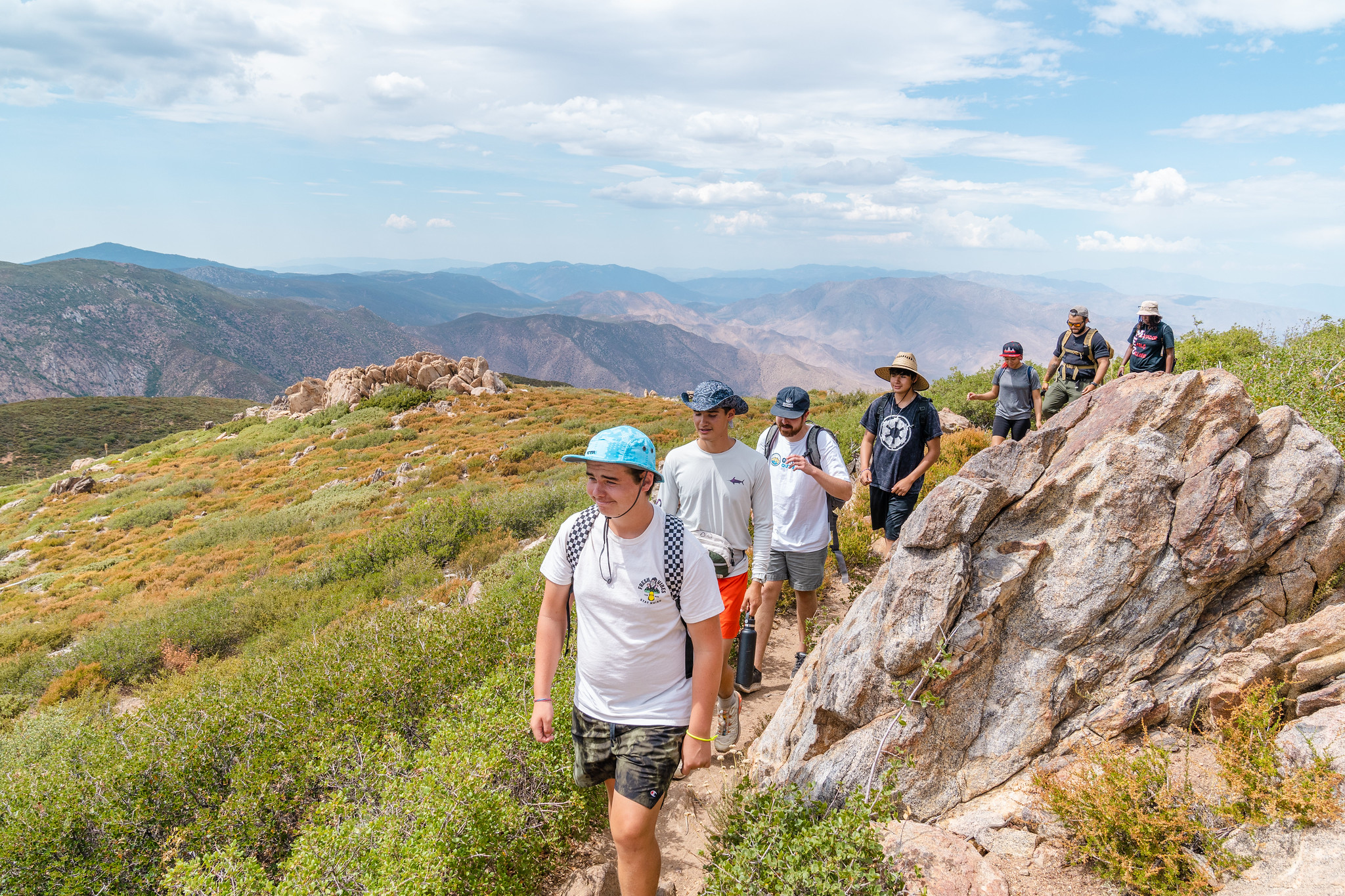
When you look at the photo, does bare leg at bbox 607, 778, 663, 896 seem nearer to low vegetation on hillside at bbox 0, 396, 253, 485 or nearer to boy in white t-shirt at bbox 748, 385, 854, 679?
boy in white t-shirt at bbox 748, 385, 854, 679

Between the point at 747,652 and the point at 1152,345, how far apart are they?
6.69 metres

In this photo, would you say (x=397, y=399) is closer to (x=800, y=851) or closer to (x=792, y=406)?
(x=792, y=406)

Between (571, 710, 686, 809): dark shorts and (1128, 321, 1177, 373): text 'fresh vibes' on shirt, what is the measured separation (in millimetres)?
7777

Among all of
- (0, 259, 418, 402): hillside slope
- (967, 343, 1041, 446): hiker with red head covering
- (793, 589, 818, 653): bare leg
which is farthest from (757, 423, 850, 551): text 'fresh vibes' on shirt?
(0, 259, 418, 402): hillside slope

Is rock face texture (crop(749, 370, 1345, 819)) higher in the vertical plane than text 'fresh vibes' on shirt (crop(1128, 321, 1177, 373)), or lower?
lower

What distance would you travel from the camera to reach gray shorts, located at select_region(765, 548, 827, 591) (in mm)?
4855

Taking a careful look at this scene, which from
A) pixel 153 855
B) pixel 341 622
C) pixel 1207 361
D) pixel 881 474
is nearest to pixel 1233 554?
pixel 881 474

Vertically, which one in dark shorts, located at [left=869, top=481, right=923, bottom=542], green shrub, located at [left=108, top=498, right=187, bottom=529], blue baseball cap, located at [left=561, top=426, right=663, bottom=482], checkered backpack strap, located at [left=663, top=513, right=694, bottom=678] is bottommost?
green shrub, located at [left=108, top=498, right=187, bottom=529]

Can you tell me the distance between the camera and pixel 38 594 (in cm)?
1466

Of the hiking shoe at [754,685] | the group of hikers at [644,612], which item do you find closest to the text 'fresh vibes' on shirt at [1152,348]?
the hiking shoe at [754,685]

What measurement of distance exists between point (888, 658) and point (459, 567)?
8.39 m

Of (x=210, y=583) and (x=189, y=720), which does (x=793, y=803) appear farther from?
(x=210, y=583)

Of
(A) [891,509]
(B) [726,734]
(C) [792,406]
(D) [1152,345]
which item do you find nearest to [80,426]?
(B) [726,734]

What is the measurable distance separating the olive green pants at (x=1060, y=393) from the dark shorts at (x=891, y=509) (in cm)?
397
